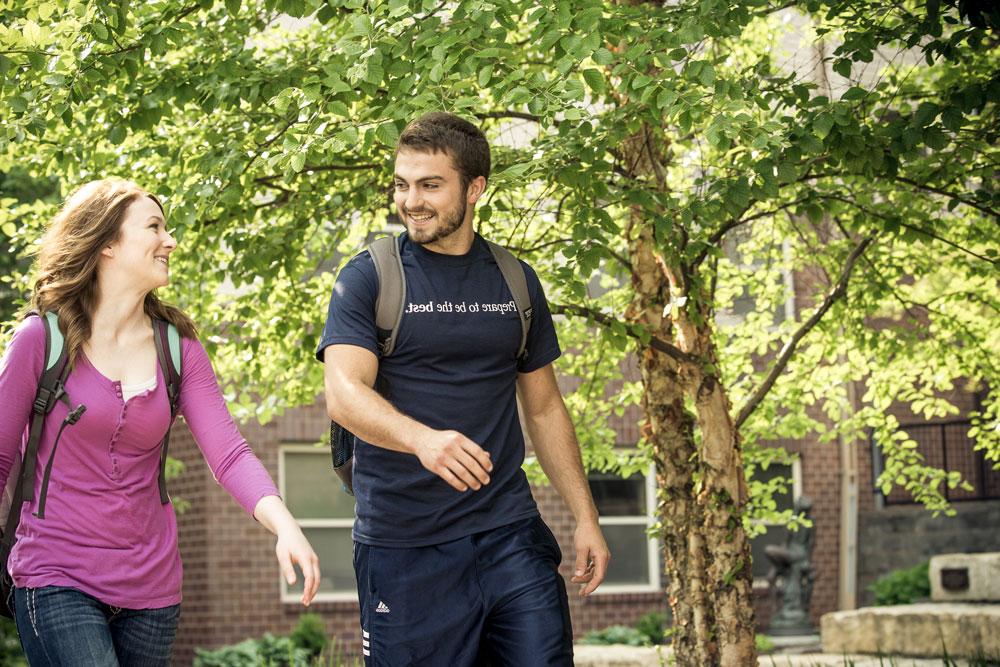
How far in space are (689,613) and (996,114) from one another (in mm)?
3081

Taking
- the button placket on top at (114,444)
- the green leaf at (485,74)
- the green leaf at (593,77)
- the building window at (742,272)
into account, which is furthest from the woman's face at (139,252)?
the building window at (742,272)

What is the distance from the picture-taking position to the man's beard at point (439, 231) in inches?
154

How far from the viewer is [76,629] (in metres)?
3.29

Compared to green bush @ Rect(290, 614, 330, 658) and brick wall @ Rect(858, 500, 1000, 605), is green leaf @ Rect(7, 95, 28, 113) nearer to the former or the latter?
green bush @ Rect(290, 614, 330, 658)

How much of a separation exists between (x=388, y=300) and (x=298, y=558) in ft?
3.04

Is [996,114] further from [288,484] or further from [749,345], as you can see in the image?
[288,484]

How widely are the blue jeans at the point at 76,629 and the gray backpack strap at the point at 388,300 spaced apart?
0.99 meters

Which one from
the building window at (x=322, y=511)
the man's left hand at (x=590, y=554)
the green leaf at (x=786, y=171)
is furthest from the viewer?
the building window at (x=322, y=511)

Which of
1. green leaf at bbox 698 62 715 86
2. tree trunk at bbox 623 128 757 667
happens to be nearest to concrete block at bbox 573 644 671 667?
tree trunk at bbox 623 128 757 667

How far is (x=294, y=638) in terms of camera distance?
1446 cm

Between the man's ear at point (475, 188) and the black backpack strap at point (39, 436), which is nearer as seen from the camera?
the black backpack strap at point (39, 436)

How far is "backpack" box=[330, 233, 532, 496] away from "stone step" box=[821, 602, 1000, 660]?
325 inches

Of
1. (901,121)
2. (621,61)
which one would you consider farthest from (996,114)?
(621,61)

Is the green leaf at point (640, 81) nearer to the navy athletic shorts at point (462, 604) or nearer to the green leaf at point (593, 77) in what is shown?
the green leaf at point (593, 77)
